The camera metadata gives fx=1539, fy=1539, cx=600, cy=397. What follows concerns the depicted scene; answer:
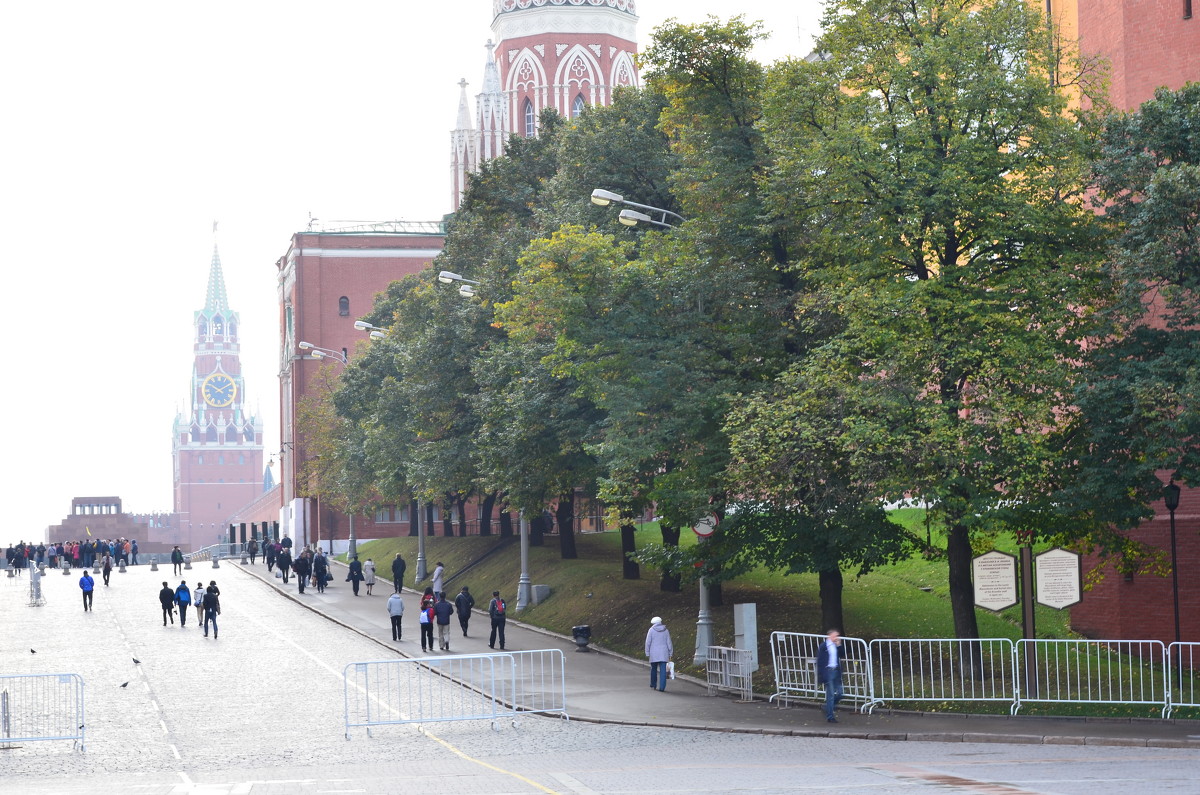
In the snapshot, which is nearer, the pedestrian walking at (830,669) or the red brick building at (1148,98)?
the pedestrian walking at (830,669)

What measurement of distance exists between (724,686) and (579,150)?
47.0 ft

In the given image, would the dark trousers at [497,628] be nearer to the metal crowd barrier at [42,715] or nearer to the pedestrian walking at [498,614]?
the pedestrian walking at [498,614]

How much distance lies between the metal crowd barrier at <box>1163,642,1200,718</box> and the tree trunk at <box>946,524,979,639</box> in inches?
122

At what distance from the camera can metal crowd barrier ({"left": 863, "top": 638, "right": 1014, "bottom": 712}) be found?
74.2ft

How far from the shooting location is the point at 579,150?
3566 centimetres

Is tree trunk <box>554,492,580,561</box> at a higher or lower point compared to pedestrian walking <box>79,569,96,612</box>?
higher

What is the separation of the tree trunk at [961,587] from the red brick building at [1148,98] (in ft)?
14.5

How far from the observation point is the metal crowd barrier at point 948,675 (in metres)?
22.6

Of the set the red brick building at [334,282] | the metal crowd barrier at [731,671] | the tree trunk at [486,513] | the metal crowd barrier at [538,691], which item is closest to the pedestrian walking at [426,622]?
the metal crowd barrier at [538,691]

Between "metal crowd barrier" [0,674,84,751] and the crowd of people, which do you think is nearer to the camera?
"metal crowd barrier" [0,674,84,751]

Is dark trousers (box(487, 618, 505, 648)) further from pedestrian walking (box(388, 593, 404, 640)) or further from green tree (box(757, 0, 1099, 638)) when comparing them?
green tree (box(757, 0, 1099, 638))

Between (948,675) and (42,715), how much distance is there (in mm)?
14278

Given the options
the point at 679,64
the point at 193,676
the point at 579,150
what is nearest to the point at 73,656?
the point at 193,676

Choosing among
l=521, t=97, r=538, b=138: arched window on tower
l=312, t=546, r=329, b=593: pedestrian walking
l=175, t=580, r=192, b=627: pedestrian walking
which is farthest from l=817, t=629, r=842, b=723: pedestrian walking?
l=521, t=97, r=538, b=138: arched window on tower
